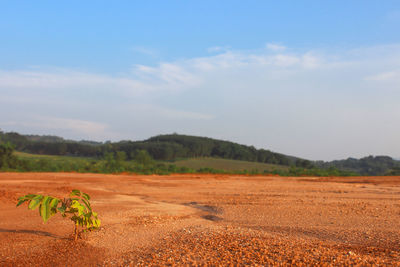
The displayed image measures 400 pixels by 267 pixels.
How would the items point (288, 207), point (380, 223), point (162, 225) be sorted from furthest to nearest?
point (288, 207), point (380, 223), point (162, 225)

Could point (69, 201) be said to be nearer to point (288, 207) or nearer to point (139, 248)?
point (139, 248)

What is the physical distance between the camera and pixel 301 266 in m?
3.72

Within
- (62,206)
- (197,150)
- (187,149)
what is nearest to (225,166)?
(187,149)

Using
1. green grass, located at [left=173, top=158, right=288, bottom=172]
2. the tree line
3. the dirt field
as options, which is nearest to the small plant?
the dirt field

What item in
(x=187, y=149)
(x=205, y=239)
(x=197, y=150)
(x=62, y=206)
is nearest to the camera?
(x=62, y=206)

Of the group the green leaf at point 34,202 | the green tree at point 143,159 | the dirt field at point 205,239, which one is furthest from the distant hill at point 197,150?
the green leaf at point 34,202

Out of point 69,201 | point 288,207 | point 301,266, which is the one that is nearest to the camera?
point 301,266

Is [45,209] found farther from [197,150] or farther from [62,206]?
[197,150]

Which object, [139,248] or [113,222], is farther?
[113,222]

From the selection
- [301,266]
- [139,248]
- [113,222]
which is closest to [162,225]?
[113,222]

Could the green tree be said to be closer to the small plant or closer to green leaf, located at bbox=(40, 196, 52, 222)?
the small plant

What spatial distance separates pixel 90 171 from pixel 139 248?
2262 cm

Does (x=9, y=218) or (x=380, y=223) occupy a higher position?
(x=380, y=223)

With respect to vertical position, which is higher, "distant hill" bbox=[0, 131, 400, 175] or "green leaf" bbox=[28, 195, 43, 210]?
"distant hill" bbox=[0, 131, 400, 175]
